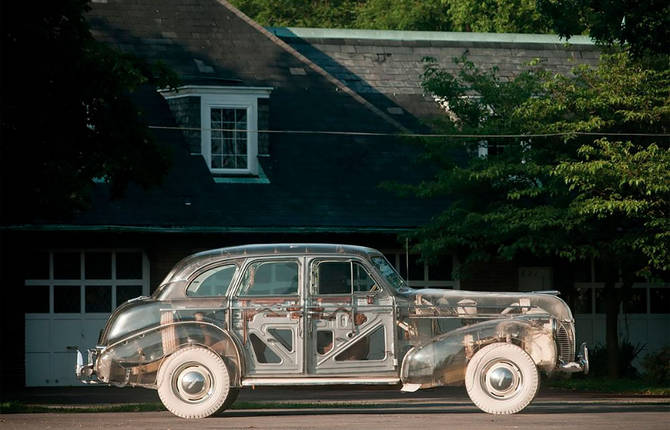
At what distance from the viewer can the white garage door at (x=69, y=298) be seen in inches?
1022

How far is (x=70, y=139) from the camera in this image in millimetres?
18672

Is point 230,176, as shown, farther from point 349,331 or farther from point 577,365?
point 577,365

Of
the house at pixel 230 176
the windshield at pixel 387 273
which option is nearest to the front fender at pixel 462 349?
the windshield at pixel 387 273

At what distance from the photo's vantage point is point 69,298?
2625cm

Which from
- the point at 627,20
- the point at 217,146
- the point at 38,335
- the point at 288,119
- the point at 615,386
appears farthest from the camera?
the point at 288,119

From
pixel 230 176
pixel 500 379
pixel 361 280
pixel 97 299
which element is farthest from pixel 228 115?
pixel 500 379

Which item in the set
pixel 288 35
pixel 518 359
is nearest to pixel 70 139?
pixel 518 359

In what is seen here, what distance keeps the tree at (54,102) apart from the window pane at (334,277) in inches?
175

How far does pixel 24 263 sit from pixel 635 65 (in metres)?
11.9

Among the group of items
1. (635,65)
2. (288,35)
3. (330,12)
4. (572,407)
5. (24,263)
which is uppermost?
(330,12)

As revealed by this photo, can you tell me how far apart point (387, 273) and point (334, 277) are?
25.7 inches

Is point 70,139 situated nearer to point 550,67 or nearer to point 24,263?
point 24,263

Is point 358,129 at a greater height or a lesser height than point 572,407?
greater

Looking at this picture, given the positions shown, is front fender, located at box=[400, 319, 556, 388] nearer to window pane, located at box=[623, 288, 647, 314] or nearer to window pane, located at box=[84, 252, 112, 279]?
window pane, located at box=[84, 252, 112, 279]
